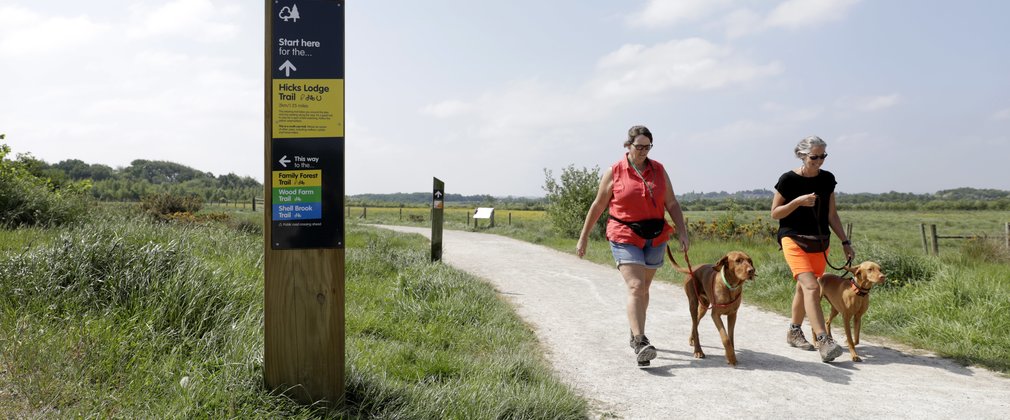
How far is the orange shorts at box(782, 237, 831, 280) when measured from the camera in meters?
4.68

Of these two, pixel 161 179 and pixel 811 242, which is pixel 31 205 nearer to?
pixel 811 242

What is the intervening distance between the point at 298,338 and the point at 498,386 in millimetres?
1194

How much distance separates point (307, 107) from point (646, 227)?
274 cm

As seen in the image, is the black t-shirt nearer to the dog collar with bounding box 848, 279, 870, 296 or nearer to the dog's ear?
the dog collar with bounding box 848, 279, 870, 296

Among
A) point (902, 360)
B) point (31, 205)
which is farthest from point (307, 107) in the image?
point (31, 205)

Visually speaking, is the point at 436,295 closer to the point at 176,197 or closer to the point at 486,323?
the point at 486,323

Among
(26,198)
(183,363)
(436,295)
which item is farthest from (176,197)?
(183,363)

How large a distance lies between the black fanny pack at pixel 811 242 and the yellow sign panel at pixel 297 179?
4.02 meters

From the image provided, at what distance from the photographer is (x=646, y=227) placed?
4301mm

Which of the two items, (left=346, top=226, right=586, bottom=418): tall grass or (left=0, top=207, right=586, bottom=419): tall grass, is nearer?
(left=0, top=207, right=586, bottom=419): tall grass

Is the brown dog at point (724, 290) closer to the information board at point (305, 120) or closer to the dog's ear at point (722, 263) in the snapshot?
the dog's ear at point (722, 263)

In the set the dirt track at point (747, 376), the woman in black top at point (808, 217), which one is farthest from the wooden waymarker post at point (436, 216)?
the woman in black top at point (808, 217)

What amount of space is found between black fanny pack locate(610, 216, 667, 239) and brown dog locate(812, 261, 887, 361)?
1705 mm

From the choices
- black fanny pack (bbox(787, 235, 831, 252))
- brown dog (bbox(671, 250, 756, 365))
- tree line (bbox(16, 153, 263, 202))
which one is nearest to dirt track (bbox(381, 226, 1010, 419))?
brown dog (bbox(671, 250, 756, 365))
